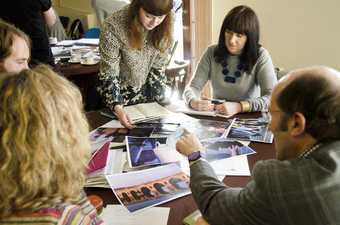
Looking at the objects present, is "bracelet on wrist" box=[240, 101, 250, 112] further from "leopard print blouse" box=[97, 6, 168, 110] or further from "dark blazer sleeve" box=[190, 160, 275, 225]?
"dark blazer sleeve" box=[190, 160, 275, 225]

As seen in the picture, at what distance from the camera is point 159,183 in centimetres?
113

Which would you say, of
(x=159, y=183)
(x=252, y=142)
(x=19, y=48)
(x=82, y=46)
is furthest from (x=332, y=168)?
(x=82, y=46)

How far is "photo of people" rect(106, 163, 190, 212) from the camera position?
3.44 feet

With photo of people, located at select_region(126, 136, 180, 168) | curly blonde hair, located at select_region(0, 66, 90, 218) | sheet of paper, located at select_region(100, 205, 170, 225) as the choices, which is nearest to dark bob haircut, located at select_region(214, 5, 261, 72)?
photo of people, located at select_region(126, 136, 180, 168)

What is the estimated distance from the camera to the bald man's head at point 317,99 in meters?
0.78

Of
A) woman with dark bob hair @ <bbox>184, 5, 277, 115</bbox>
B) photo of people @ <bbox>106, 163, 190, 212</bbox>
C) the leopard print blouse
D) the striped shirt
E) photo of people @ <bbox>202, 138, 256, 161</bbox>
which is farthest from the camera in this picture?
woman with dark bob hair @ <bbox>184, 5, 277, 115</bbox>

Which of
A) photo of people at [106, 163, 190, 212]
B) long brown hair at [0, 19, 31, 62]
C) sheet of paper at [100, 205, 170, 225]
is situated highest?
long brown hair at [0, 19, 31, 62]

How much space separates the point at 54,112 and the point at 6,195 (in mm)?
190

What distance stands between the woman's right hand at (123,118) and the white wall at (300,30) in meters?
1.89

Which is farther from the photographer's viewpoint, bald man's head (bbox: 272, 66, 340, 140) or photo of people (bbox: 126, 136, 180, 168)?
photo of people (bbox: 126, 136, 180, 168)

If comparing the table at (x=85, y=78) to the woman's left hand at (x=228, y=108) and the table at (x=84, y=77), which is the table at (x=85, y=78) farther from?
the woman's left hand at (x=228, y=108)

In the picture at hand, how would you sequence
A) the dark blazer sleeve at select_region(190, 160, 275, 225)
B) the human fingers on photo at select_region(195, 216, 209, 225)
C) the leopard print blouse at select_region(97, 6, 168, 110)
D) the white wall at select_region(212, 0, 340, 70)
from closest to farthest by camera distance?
the dark blazer sleeve at select_region(190, 160, 275, 225) → the human fingers on photo at select_region(195, 216, 209, 225) → the leopard print blouse at select_region(97, 6, 168, 110) → the white wall at select_region(212, 0, 340, 70)

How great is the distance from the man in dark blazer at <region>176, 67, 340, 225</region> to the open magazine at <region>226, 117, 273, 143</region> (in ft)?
1.77

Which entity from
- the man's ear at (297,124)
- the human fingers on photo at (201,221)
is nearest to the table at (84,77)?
the human fingers on photo at (201,221)
